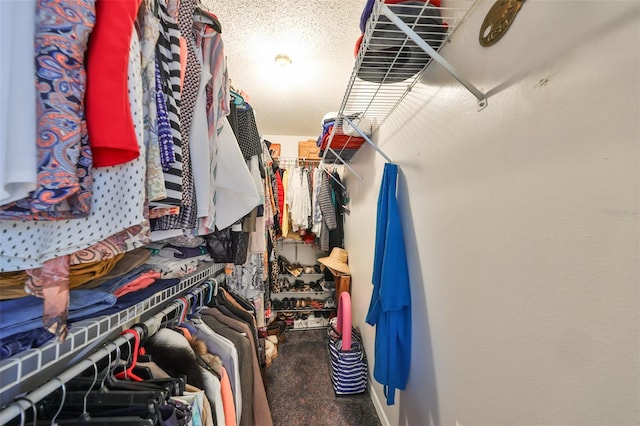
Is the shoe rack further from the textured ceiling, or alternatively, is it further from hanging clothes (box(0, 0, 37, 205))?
hanging clothes (box(0, 0, 37, 205))

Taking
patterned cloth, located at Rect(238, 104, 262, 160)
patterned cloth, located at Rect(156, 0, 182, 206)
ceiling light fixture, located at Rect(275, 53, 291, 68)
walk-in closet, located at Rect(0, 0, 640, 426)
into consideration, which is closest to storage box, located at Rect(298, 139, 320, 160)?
ceiling light fixture, located at Rect(275, 53, 291, 68)

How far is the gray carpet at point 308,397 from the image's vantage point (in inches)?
59.7

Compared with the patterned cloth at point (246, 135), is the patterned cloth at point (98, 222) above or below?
below

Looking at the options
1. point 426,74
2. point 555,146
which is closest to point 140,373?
point 555,146

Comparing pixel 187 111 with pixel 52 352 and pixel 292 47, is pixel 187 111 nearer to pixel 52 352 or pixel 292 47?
pixel 52 352

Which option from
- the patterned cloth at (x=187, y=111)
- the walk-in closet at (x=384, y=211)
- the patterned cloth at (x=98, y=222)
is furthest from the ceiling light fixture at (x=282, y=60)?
the patterned cloth at (x=98, y=222)

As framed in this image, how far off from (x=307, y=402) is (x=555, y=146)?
192 cm

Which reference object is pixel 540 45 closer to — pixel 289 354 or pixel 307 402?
pixel 307 402

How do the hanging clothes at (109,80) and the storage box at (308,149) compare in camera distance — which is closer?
the hanging clothes at (109,80)

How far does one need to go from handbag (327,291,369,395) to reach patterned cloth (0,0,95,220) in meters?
1.74

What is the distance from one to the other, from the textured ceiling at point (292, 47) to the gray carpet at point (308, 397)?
230 centimetres

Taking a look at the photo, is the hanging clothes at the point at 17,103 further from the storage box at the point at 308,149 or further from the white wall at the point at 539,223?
the storage box at the point at 308,149

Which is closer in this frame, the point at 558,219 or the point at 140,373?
the point at 558,219

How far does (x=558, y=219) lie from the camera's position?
1.51 feet
